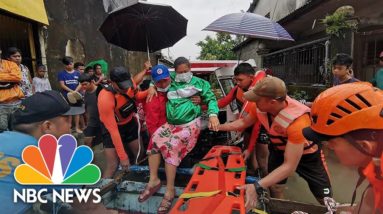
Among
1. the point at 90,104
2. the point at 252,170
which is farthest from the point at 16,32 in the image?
the point at 252,170

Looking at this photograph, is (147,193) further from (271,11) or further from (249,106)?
(271,11)

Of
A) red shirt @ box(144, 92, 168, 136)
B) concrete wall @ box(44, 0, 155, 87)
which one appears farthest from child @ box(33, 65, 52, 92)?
red shirt @ box(144, 92, 168, 136)

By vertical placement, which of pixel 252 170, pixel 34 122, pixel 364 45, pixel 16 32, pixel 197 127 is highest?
pixel 16 32

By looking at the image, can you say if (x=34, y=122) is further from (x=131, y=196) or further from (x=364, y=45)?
(x=364, y=45)

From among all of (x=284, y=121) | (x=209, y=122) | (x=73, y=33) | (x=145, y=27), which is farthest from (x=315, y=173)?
(x=73, y=33)

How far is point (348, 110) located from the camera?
1303 millimetres

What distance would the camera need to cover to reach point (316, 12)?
312 inches

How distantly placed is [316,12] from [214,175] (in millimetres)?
6814

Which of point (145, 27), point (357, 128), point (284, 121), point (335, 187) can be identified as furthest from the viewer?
point (145, 27)

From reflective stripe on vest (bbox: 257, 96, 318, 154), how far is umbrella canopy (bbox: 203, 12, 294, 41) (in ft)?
6.44

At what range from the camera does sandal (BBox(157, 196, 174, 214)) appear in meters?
2.79

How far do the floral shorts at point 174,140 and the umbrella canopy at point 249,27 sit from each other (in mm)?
1833

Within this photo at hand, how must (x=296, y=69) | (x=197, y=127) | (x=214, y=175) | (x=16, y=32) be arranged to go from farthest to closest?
1. (x=296, y=69)
2. (x=16, y=32)
3. (x=197, y=127)
4. (x=214, y=175)

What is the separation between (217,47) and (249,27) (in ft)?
92.3
